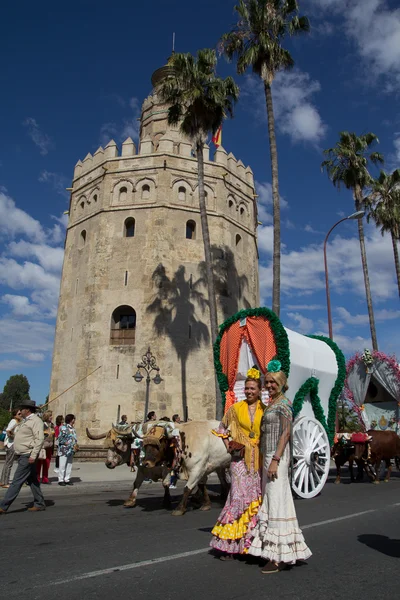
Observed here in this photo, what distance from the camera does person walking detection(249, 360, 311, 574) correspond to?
4.38 meters

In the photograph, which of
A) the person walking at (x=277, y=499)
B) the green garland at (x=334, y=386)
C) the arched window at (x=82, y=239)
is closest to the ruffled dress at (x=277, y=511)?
the person walking at (x=277, y=499)

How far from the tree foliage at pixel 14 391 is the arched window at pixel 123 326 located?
7202cm

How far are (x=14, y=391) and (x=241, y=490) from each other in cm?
9569

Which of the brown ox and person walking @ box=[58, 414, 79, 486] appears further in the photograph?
the brown ox

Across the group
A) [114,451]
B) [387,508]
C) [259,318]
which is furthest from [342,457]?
[114,451]

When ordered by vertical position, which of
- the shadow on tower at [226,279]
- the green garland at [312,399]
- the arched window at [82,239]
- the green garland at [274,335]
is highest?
the arched window at [82,239]

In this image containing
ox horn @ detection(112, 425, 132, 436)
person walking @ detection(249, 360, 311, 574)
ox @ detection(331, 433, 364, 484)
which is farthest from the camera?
ox @ detection(331, 433, 364, 484)

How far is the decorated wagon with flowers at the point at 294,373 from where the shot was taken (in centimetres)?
938

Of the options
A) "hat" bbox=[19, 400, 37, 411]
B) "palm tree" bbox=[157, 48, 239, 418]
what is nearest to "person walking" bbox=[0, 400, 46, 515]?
"hat" bbox=[19, 400, 37, 411]

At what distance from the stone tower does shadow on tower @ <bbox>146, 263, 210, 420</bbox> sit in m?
0.06

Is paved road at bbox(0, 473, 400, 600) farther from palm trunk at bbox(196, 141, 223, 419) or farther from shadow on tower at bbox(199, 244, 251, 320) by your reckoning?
shadow on tower at bbox(199, 244, 251, 320)

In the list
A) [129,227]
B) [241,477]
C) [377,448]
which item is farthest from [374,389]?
[129,227]

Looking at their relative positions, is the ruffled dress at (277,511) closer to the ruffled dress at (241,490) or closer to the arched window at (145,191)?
the ruffled dress at (241,490)

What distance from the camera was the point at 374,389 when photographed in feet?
53.6
